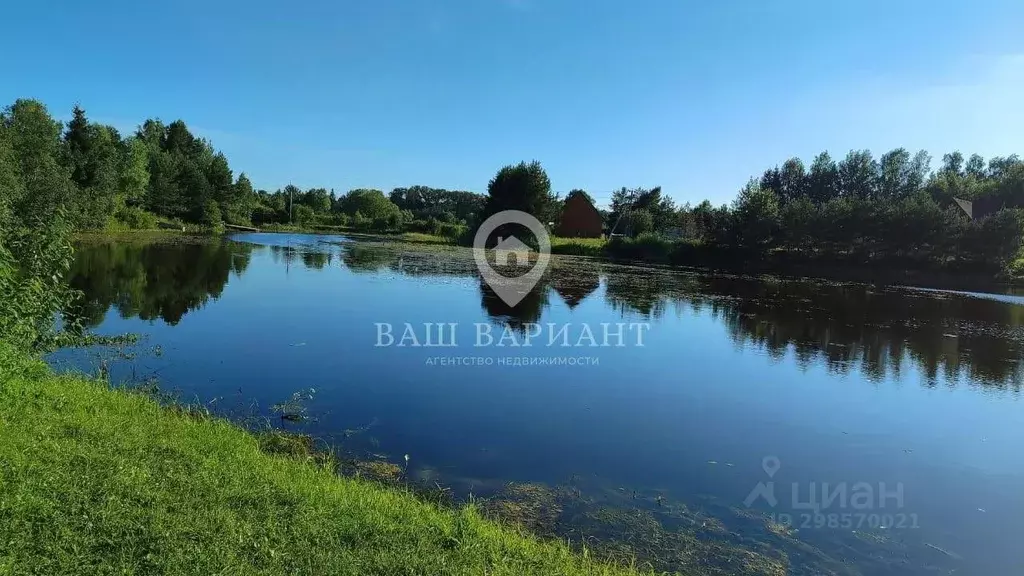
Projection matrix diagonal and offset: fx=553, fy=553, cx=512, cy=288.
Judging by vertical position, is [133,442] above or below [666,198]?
below

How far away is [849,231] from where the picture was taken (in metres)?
36.3

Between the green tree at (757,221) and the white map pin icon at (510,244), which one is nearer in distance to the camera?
the white map pin icon at (510,244)

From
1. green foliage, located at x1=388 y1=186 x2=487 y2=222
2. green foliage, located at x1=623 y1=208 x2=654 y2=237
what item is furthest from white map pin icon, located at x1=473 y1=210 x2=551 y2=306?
green foliage, located at x1=388 y1=186 x2=487 y2=222

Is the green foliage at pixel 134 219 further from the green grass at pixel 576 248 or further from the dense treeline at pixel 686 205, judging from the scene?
the green grass at pixel 576 248

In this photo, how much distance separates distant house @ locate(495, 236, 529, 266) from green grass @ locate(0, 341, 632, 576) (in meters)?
28.6

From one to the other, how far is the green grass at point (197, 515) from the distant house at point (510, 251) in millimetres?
28586

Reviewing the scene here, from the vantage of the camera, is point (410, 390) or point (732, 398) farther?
point (732, 398)

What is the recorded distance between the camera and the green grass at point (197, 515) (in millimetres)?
2996

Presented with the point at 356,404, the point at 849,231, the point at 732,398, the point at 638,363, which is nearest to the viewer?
the point at 356,404

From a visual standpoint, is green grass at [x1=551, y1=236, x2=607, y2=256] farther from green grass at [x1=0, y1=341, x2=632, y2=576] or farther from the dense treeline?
green grass at [x1=0, y1=341, x2=632, y2=576]

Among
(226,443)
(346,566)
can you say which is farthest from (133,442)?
(346,566)

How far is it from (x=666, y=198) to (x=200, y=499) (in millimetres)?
72322

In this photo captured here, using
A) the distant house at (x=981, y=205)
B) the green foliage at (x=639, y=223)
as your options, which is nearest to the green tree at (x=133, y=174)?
the green foliage at (x=639, y=223)

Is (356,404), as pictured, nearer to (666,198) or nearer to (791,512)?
(791,512)
